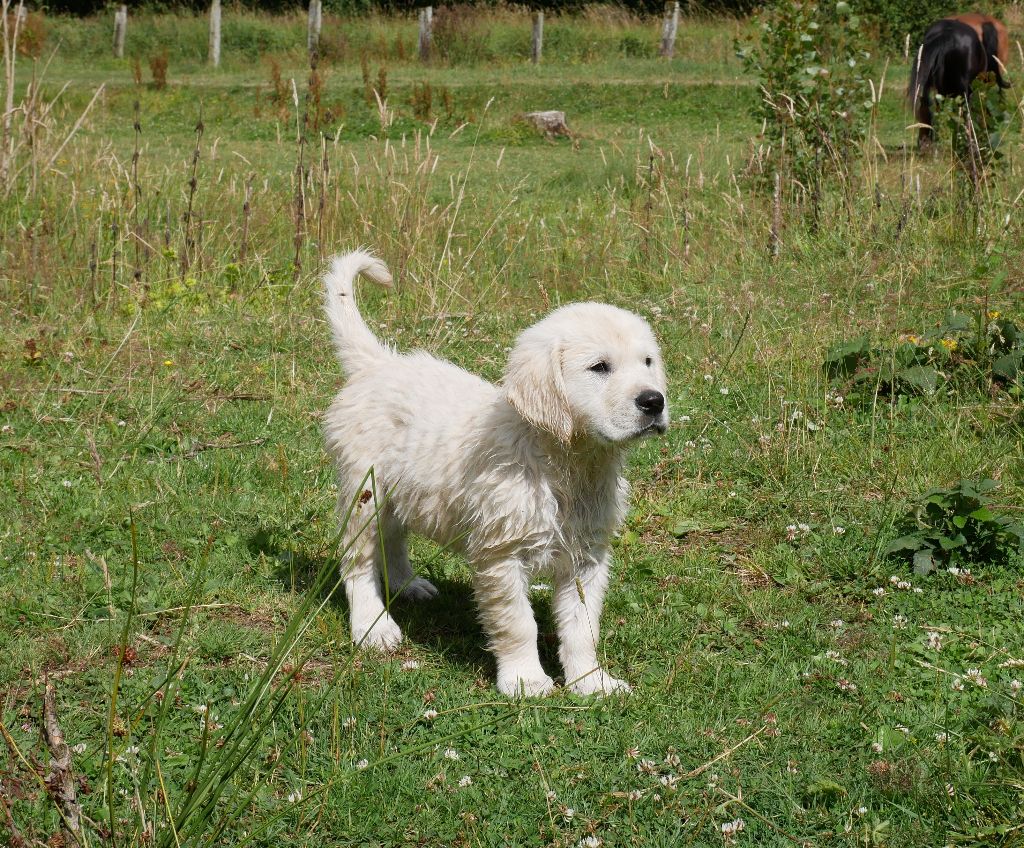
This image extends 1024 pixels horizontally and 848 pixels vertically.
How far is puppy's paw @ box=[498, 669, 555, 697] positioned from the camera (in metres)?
3.79

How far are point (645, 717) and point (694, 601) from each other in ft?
3.12

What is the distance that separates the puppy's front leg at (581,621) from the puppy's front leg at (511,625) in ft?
0.38

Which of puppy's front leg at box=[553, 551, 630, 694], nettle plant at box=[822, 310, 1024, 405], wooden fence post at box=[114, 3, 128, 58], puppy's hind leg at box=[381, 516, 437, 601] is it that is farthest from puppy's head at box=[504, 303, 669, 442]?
wooden fence post at box=[114, 3, 128, 58]

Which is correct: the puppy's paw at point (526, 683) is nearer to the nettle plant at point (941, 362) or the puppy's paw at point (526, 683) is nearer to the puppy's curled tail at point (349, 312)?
the puppy's curled tail at point (349, 312)

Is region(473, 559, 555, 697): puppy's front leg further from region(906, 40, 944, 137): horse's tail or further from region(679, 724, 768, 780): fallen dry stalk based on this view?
region(906, 40, 944, 137): horse's tail

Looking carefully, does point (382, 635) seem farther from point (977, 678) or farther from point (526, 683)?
point (977, 678)

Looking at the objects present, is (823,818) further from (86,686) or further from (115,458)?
(115,458)

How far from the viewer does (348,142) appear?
18406mm

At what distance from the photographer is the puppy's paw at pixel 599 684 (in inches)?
150

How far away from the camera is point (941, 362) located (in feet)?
19.2

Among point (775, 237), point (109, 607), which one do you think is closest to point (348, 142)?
point (775, 237)

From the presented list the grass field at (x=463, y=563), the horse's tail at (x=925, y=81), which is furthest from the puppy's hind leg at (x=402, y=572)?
the horse's tail at (x=925, y=81)

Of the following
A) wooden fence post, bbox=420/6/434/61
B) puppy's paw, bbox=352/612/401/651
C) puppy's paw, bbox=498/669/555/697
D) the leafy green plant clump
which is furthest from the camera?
wooden fence post, bbox=420/6/434/61

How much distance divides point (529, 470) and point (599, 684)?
79 centimetres
